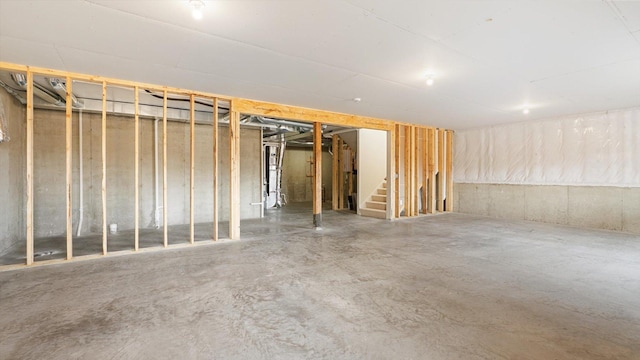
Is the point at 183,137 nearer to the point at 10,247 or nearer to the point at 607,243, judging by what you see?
the point at 10,247

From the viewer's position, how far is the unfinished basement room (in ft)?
6.83

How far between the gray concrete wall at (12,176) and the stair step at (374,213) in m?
6.89

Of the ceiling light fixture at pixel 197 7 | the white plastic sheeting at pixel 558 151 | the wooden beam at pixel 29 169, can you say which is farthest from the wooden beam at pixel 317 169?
the white plastic sheeting at pixel 558 151

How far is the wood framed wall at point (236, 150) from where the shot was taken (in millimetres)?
3475

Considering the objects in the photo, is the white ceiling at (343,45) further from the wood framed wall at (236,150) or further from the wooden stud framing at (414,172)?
the wooden stud framing at (414,172)

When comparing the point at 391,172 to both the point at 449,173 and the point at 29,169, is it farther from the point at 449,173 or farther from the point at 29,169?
the point at 29,169

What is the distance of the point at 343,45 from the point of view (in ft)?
9.38

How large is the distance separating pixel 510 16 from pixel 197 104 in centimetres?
489

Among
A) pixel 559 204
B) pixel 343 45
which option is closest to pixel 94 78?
pixel 343 45

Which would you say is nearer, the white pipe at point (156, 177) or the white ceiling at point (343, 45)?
the white ceiling at point (343, 45)

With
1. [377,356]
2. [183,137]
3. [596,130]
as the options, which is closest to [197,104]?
[183,137]

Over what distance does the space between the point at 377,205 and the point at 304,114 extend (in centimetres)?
352

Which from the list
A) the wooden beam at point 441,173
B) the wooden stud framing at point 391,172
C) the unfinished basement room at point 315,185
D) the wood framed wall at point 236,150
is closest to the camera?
the unfinished basement room at point 315,185

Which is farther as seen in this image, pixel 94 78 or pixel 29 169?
pixel 94 78
